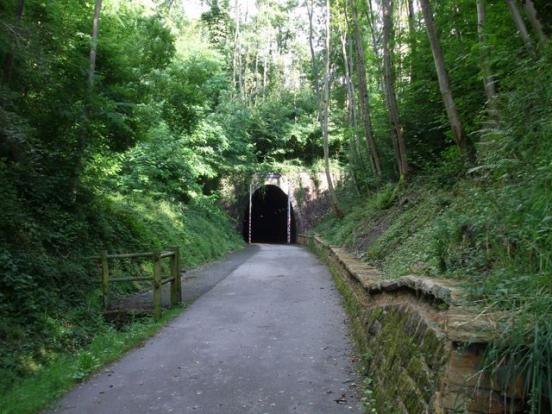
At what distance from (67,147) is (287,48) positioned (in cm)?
3775

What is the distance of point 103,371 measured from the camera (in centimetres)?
554

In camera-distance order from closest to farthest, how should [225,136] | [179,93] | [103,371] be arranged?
[103,371] → [179,93] → [225,136]

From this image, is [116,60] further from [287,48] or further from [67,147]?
[287,48]

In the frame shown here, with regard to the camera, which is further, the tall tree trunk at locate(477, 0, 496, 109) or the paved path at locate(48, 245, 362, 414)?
the tall tree trunk at locate(477, 0, 496, 109)

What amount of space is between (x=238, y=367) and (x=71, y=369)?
1.93m

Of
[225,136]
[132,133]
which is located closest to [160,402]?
[132,133]

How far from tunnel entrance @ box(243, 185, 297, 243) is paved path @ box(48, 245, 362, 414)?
81.1 feet

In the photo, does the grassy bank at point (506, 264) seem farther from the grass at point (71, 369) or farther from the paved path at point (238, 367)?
the grass at point (71, 369)

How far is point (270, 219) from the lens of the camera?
37844 mm

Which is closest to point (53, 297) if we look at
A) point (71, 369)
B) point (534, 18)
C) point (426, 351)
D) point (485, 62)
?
point (71, 369)

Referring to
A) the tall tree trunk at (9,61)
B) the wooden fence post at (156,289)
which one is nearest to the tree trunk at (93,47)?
the tall tree trunk at (9,61)

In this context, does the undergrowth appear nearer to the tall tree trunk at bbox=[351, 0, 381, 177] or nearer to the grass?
the grass

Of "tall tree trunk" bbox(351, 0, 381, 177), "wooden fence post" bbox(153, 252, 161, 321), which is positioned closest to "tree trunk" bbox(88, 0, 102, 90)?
"wooden fence post" bbox(153, 252, 161, 321)

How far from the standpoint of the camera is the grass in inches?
181
